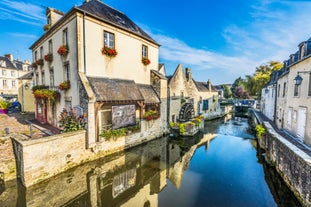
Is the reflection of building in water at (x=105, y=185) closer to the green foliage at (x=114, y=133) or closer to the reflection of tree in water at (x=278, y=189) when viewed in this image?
the green foliage at (x=114, y=133)

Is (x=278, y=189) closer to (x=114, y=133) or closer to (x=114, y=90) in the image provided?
(x=114, y=133)

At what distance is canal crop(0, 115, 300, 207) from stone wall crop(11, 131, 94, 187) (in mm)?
353

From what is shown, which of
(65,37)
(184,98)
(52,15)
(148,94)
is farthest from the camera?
(184,98)

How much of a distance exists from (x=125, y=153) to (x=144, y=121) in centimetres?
282

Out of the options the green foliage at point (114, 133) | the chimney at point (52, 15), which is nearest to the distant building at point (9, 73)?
the chimney at point (52, 15)

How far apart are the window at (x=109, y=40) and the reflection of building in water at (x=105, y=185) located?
23.1 ft

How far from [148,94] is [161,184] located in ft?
23.6

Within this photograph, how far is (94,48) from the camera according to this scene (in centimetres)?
877

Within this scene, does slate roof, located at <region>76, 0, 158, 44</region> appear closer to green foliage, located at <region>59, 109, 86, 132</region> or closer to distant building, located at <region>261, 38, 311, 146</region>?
green foliage, located at <region>59, 109, 86, 132</region>

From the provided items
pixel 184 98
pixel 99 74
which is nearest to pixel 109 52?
pixel 99 74

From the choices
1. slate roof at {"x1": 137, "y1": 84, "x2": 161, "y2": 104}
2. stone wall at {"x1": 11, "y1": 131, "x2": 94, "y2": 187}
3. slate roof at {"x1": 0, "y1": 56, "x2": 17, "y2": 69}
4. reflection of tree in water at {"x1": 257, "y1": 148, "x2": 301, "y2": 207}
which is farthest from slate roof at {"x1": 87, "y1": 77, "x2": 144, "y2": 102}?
slate roof at {"x1": 0, "y1": 56, "x2": 17, "y2": 69}

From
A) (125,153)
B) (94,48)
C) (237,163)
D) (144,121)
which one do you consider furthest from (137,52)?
(237,163)

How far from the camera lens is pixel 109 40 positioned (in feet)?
31.5

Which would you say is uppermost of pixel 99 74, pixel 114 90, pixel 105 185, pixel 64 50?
pixel 64 50
